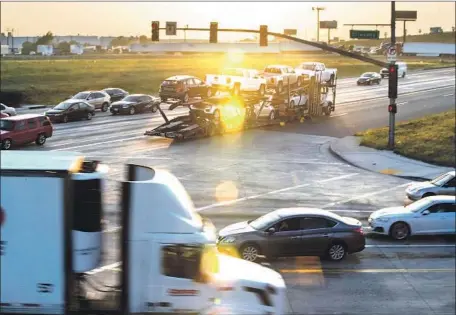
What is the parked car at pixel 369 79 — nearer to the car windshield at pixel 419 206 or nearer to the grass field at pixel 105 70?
the grass field at pixel 105 70

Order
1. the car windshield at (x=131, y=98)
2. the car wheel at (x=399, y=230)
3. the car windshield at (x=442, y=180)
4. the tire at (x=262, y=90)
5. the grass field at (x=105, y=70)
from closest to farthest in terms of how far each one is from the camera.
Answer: the car wheel at (x=399, y=230)
the car windshield at (x=442, y=180)
the grass field at (x=105, y=70)
the car windshield at (x=131, y=98)
the tire at (x=262, y=90)

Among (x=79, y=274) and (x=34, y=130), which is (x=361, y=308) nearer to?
(x=79, y=274)

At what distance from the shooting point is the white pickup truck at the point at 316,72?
38562 millimetres

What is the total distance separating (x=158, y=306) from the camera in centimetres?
774

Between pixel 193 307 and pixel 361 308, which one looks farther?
pixel 361 308

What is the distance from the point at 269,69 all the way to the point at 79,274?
33291 mm

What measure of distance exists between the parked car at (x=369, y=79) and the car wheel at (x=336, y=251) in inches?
1636

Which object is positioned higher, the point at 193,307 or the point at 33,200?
the point at 33,200

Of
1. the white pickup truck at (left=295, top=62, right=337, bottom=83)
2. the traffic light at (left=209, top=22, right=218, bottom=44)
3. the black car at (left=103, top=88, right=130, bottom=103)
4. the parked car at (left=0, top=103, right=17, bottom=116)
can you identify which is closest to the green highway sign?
the traffic light at (left=209, top=22, right=218, bottom=44)

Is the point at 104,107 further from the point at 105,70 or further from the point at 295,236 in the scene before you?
the point at 295,236

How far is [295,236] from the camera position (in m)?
13.7

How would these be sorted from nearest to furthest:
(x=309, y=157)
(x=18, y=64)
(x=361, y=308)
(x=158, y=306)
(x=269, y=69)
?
1. (x=158, y=306)
2. (x=361, y=308)
3. (x=309, y=157)
4. (x=18, y=64)
5. (x=269, y=69)

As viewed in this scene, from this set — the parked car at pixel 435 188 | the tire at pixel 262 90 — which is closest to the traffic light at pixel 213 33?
the tire at pixel 262 90

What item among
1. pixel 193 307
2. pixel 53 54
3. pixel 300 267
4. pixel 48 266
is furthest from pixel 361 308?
pixel 53 54
